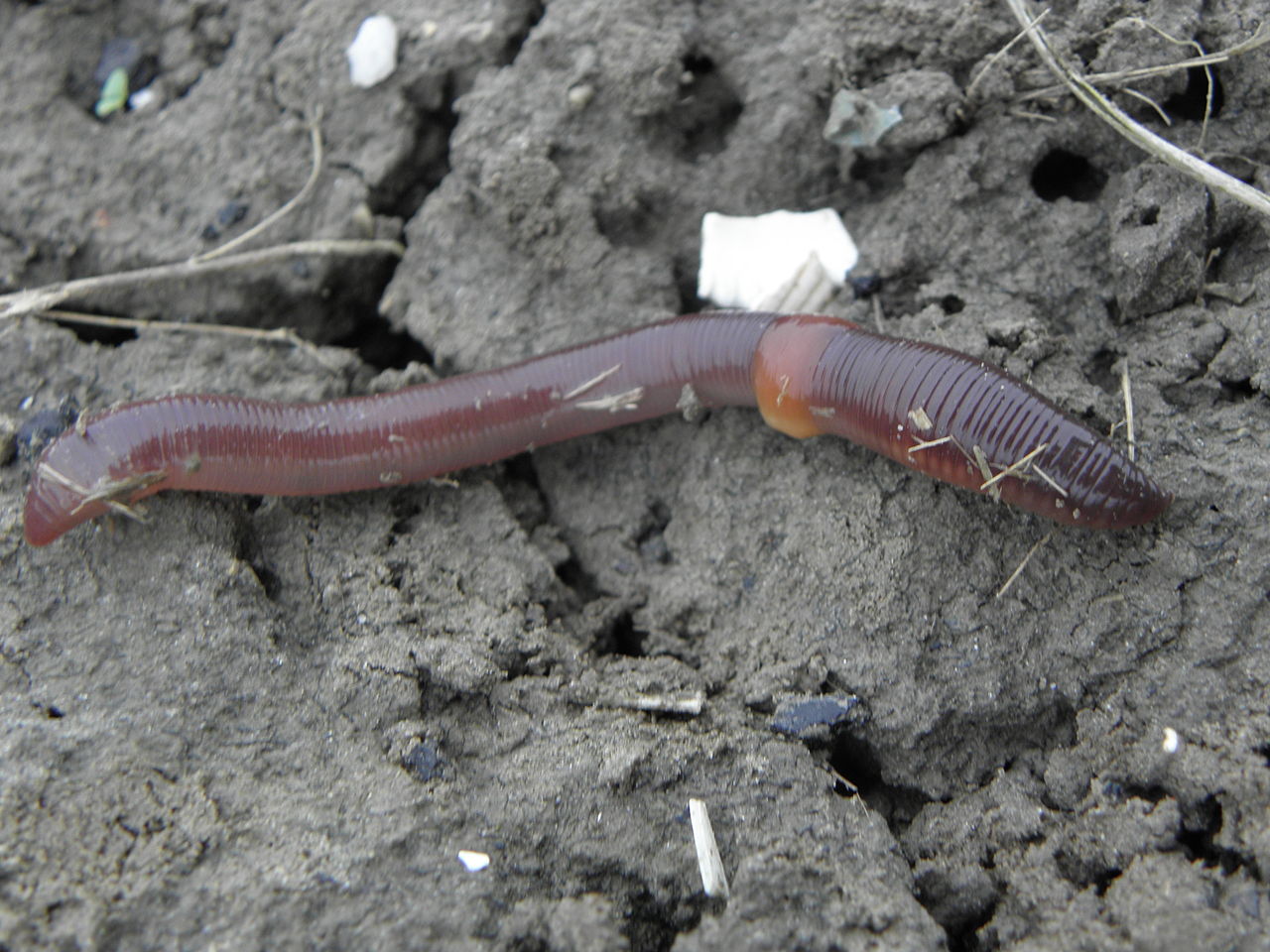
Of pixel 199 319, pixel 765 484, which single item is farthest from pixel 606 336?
pixel 199 319

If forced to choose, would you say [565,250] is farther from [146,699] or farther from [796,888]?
[796,888]

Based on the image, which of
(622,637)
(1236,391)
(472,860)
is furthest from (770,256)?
(472,860)

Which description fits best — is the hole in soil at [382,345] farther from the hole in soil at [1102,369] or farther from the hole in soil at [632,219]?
the hole in soil at [1102,369]

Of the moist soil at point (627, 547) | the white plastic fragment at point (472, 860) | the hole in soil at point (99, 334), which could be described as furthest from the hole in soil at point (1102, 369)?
the hole in soil at point (99, 334)

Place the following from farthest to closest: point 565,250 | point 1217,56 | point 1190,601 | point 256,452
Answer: point 565,250, point 256,452, point 1217,56, point 1190,601

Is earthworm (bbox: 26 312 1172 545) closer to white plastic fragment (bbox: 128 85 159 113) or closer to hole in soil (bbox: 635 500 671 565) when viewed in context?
hole in soil (bbox: 635 500 671 565)

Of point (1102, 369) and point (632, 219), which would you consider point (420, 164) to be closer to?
point (632, 219)
